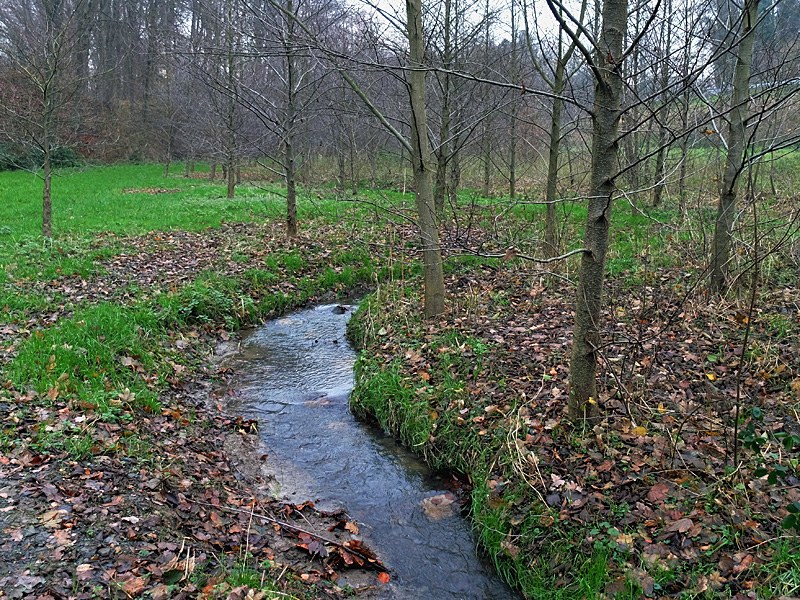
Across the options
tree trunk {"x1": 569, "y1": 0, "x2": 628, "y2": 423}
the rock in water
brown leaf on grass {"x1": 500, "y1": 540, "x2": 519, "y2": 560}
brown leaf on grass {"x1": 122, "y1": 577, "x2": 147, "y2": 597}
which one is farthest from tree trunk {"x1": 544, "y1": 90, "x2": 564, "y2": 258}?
brown leaf on grass {"x1": 122, "y1": 577, "x2": 147, "y2": 597}

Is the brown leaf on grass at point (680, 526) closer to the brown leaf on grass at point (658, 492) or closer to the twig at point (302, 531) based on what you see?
the brown leaf on grass at point (658, 492)

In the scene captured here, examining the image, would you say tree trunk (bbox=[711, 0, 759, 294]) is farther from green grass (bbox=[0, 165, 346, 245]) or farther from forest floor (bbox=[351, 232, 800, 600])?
green grass (bbox=[0, 165, 346, 245])

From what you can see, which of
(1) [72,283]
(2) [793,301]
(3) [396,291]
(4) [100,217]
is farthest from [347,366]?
(4) [100,217]

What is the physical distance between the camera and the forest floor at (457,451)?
339 centimetres

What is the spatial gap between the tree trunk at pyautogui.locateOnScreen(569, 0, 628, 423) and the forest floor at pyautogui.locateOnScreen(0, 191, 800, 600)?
0.89ft

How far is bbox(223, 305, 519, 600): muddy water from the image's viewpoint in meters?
4.14

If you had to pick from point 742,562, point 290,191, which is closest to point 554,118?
point 290,191

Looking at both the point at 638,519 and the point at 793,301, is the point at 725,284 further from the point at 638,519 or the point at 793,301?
the point at 638,519

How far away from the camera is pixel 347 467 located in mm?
5496

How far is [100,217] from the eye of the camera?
47.9 ft

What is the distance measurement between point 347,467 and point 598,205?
3.43 meters

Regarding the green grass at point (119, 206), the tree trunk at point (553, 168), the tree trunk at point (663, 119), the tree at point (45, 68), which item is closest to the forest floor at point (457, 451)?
the tree trunk at point (663, 119)

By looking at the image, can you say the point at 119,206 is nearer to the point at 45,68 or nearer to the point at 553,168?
the point at 45,68

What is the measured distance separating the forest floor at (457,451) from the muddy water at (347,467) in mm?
→ 200
